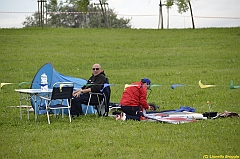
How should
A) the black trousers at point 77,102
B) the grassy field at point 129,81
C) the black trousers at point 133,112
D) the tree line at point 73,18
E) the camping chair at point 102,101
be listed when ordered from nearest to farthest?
the grassy field at point 129,81
the black trousers at point 133,112
the camping chair at point 102,101
the black trousers at point 77,102
the tree line at point 73,18

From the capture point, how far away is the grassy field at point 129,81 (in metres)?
9.98

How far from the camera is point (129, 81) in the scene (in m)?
22.5

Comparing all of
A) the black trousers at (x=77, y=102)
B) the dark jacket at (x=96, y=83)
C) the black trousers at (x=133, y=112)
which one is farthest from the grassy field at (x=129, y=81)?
→ the dark jacket at (x=96, y=83)

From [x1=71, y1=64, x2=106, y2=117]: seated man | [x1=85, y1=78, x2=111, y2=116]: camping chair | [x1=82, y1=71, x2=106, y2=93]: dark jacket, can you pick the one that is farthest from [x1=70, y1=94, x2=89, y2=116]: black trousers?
[x1=82, y1=71, x2=106, y2=93]: dark jacket

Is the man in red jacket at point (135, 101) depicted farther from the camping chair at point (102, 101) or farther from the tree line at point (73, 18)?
the tree line at point (73, 18)

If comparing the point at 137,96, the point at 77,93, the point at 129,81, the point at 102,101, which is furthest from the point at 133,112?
the point at 129,81

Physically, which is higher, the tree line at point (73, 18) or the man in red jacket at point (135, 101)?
the tree line at point (73, 18)

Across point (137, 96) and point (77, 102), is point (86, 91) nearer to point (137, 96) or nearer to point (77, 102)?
point (77, 102)

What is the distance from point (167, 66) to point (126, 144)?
17.8m

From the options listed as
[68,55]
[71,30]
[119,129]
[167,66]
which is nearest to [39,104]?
[119,129]

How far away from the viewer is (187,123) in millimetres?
12375

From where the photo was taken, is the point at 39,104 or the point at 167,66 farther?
the point at 167,66

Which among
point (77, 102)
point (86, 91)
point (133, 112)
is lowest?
point (133, 112)

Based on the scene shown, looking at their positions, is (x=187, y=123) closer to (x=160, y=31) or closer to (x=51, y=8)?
(x=160, y=31)
